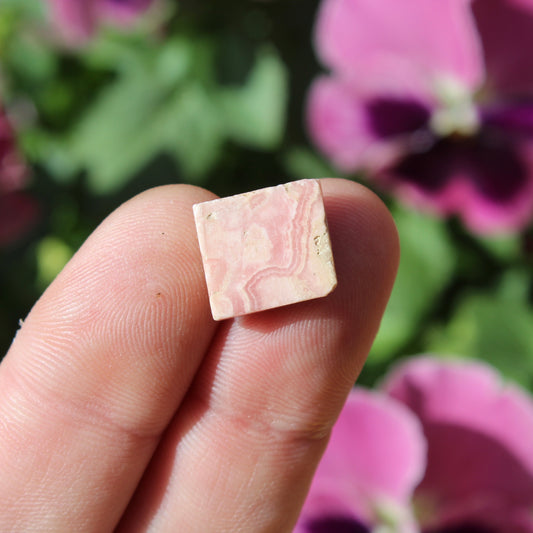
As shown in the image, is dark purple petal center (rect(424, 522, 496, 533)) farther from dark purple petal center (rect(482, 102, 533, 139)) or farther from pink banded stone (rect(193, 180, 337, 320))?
dark purple petal center (rect(482, 102, 533, 139))

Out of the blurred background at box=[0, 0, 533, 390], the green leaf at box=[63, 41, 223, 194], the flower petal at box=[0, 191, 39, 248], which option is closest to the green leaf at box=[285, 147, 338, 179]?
the blurred background at box=[0, 0, 533, 390]

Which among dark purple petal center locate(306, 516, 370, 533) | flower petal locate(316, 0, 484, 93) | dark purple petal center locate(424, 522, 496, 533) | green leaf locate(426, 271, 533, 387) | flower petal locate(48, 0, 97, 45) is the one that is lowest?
dark purple petal center locate(306, 516, 370, 533)

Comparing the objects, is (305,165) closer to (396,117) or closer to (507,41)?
(396,117)

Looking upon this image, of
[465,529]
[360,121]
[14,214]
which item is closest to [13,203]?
[14,214]

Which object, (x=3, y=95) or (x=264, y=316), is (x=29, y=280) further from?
(x=264, y=316)

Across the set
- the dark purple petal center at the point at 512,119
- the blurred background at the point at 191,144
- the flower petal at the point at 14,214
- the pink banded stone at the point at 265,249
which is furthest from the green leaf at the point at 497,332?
the flower petal at the point at 14,214

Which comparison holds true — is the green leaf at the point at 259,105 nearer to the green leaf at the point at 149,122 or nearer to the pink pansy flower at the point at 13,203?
the green leaf at the point at 149,122

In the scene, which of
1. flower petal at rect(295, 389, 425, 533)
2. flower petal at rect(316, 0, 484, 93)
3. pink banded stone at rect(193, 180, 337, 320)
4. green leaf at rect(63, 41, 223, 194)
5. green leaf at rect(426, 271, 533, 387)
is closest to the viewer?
pink banded stone at rect(193, 180, 337, 320)

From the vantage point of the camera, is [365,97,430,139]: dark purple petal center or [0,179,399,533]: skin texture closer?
[0,179,399,533]: skin texture

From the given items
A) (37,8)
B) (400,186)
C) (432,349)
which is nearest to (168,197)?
(400,186)
